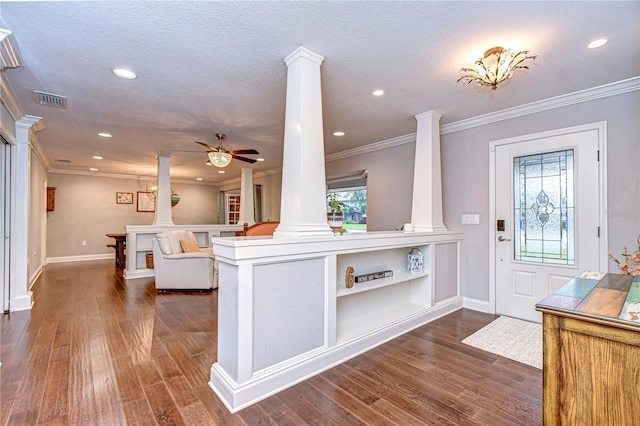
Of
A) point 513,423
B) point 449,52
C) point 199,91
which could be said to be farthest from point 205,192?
point 513,423

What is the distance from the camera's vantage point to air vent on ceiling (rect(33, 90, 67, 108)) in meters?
3.01

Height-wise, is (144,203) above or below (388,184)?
below

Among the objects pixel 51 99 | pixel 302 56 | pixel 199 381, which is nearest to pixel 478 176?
pixel 302 56

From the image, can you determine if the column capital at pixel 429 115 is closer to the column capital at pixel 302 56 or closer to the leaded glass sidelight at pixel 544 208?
the leaded glass sidelight at pixel 544 208

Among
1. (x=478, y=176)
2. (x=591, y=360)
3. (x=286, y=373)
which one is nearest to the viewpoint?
(x=591, y=360)

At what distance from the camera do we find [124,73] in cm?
260

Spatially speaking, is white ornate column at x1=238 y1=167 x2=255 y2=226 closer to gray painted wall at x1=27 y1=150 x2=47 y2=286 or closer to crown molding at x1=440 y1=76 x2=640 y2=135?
gray painted wall at x1=27 y1=150 x2=47 y2=286

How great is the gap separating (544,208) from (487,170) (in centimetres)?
77

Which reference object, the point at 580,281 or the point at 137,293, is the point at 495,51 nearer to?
the point at 580,281

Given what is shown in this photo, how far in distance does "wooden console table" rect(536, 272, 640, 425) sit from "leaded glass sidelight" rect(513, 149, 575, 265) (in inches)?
91.0

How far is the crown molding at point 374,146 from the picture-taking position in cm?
464

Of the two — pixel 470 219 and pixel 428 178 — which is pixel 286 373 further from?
pixel 470 219

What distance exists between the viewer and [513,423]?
1.69 metres

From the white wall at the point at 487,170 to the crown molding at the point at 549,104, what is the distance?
1.9 inches
